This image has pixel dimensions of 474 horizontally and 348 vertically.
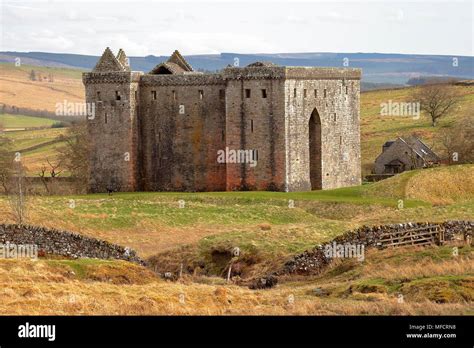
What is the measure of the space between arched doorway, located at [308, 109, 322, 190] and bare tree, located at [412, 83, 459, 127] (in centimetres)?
4953

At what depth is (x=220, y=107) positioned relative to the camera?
237 feet

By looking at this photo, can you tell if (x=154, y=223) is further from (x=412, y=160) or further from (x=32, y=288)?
(x=412, y=160)

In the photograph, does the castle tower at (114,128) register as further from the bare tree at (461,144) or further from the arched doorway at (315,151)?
the bare tree at (461,144)

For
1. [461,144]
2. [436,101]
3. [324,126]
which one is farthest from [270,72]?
[436,101]

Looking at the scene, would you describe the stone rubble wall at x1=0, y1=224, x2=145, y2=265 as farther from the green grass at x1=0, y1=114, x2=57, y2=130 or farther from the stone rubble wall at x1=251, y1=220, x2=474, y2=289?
the green grass at x1=0, y1=114, x2=57, y2=130

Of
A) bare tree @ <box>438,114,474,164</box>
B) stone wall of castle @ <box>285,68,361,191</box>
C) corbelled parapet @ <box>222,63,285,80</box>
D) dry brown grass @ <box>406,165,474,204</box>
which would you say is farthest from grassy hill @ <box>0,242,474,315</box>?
bare tree @ <box>438,114,474,164</box>

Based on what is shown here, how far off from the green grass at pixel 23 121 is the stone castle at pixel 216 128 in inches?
4151

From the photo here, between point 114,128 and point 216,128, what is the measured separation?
261 inches

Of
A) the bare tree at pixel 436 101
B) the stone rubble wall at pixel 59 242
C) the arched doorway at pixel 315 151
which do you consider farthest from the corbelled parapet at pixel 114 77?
the bare tree at pixel 436 101

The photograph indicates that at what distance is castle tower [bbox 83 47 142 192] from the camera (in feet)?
240

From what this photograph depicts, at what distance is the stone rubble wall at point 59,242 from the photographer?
42875mm

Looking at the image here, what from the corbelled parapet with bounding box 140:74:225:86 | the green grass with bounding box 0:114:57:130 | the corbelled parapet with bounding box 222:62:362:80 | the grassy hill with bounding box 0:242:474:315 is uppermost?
the corbelled parapet with bounding box 222:62:362:80

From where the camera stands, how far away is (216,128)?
236 ft
